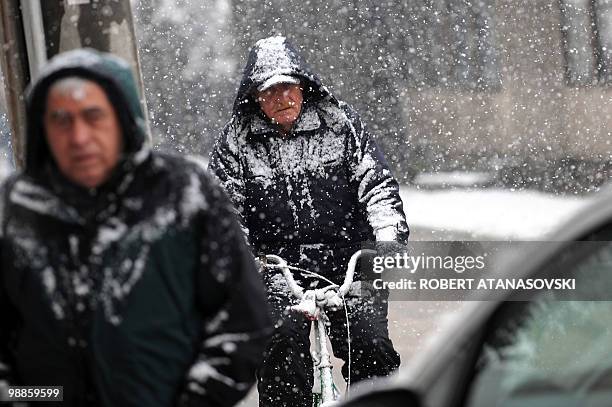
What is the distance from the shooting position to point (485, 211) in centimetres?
1886

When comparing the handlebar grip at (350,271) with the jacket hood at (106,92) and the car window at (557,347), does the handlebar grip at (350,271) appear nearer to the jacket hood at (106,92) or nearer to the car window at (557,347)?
the jacket hood at (106,92)

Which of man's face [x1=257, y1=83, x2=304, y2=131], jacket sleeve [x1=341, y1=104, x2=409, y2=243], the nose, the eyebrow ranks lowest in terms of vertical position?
jacket sleeve [x1=341, y1=104, x2=409, y2=243]

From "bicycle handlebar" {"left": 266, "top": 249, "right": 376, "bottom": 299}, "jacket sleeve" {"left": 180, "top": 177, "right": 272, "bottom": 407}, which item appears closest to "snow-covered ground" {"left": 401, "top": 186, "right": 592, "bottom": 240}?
"bicycle handlebar" {"left": 266, "top": 249, "right": 376, "bottom": 299}

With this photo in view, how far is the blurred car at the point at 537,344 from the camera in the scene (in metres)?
2.19

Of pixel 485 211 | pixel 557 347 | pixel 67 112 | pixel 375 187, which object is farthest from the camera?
pixel 485 211

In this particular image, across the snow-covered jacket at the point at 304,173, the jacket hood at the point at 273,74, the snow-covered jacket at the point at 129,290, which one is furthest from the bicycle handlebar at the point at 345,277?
the snow-covered jacket at the point at 129,290

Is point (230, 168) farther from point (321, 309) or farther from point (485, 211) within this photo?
point (485, 211)

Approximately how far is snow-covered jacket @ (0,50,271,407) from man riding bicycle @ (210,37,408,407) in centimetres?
208

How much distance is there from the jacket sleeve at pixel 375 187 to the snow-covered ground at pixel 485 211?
10553mm

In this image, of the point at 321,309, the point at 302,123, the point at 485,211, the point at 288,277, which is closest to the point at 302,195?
the point at 302,123

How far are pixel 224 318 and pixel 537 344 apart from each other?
804mm

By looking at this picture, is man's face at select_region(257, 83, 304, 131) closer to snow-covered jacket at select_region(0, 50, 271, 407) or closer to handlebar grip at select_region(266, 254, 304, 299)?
handlebar grip at select_region(266, 254, 304, 299)

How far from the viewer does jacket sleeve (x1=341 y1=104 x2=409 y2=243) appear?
4.88 metres

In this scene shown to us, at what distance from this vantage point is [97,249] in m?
2.82
